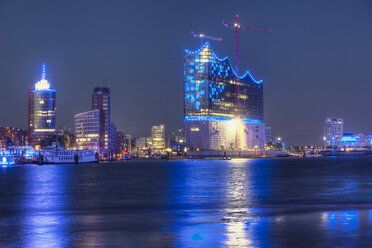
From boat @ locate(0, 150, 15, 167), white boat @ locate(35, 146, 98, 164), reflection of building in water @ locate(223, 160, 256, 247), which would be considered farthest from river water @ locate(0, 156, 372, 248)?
boat @ locate(0, 150, 15, 167)

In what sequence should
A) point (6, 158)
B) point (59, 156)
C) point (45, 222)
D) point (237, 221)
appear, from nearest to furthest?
point (237, 221)
point (45, 222)
point (59, 156)
point (6, 158)

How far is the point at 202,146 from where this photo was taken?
197375mm

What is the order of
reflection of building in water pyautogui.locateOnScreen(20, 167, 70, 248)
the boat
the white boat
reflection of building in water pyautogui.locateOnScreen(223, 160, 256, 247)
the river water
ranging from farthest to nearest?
the boat < the white boat < reflection of building in water pyautogui.locateOnScreen(20, 167, 70, 248) < the river water < reflection of building in water pyautogui.locateOnScreen(223, 160, 256, 247)

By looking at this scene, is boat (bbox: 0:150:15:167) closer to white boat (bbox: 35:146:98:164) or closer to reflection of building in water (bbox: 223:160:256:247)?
white boat (bbox: 35:146:98:164)

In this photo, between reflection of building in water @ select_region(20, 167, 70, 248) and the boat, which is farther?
the boat

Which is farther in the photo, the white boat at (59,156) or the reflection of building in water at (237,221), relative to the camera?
the white boat at (59,156)

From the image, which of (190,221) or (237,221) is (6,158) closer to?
(190,221)

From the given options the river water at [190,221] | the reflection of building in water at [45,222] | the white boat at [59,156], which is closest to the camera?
the river water at [190,221]

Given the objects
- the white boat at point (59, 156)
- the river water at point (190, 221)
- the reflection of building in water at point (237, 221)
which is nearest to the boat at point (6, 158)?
the white boat at point (59, 156)

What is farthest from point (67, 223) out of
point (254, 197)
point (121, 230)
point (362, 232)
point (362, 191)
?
point (362, 191)

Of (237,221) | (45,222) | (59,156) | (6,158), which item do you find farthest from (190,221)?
(6,158)

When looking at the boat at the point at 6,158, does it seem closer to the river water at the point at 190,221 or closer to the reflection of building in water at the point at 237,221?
the river water at the point at 190,221

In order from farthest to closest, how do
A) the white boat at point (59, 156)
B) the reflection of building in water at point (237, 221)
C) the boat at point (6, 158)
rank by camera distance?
the boat at point (6, 158) < the white boat at point (59, 156) < the reflection of building in water at point (237, 221)

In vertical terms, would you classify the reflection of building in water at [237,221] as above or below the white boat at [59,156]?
below
